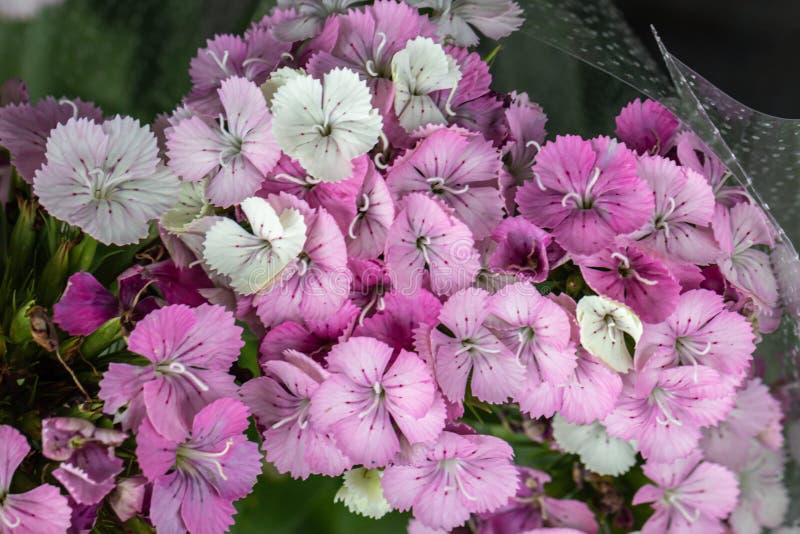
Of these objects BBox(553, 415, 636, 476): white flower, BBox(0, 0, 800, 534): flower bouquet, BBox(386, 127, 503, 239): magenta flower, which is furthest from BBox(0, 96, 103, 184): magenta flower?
BBox(553, 415, 636, 476): white flower

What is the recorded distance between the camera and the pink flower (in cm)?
53

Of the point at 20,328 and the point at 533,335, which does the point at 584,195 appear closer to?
the point at 533,335

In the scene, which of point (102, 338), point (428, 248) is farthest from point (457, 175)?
point (102, 338)

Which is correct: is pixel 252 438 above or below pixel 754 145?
below

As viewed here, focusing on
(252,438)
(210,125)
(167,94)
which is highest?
(210,125)

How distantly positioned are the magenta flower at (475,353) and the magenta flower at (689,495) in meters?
0.22

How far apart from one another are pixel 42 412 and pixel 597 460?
0.45 meters

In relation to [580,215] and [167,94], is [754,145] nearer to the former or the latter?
[580,215]

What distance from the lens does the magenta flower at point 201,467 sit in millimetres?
503

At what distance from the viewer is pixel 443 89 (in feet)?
1.89

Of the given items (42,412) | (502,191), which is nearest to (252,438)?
(42,412)

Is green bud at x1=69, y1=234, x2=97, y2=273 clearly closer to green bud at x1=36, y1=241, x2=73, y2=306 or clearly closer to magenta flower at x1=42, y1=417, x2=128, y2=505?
green bud at x1=36, y1=241, x2=73, y2=306

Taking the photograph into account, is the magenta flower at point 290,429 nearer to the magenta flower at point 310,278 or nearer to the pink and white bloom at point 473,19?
the magenta flower at point 310,278

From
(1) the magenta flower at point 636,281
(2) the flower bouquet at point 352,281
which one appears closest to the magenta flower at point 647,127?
(2) the flower bouquet at point 352,281
